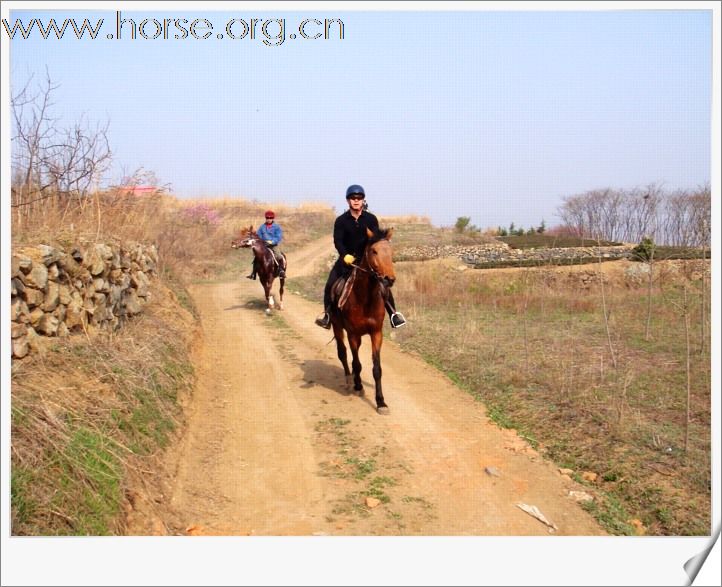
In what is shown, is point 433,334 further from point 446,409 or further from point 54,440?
point 54,440

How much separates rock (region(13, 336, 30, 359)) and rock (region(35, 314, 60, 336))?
1.34ft

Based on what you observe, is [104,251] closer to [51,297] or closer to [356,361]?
[51,297]

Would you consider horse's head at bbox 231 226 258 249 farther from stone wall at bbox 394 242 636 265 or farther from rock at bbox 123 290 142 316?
stone wall at bbox 394 242 636 265

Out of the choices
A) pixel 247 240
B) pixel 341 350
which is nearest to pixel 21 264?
pixel 341 350

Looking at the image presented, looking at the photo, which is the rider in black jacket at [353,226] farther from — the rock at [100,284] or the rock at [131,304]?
the rock at [131,304]

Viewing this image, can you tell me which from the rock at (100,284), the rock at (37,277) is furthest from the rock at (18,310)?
the rock at (100,284)

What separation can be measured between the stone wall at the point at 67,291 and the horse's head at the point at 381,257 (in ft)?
10.7

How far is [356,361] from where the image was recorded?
8.12 m

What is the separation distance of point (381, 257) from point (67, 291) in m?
3.39

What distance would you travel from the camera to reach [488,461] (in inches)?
238

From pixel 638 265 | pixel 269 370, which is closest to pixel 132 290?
pixel 269 370

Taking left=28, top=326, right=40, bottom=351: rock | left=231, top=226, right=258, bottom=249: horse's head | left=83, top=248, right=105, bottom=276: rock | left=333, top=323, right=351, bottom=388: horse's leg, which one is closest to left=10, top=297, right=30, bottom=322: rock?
left=28, top=326, right=40, bottom=351: rock

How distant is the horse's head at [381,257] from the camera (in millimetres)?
6852

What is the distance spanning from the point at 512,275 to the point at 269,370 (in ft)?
39.4
